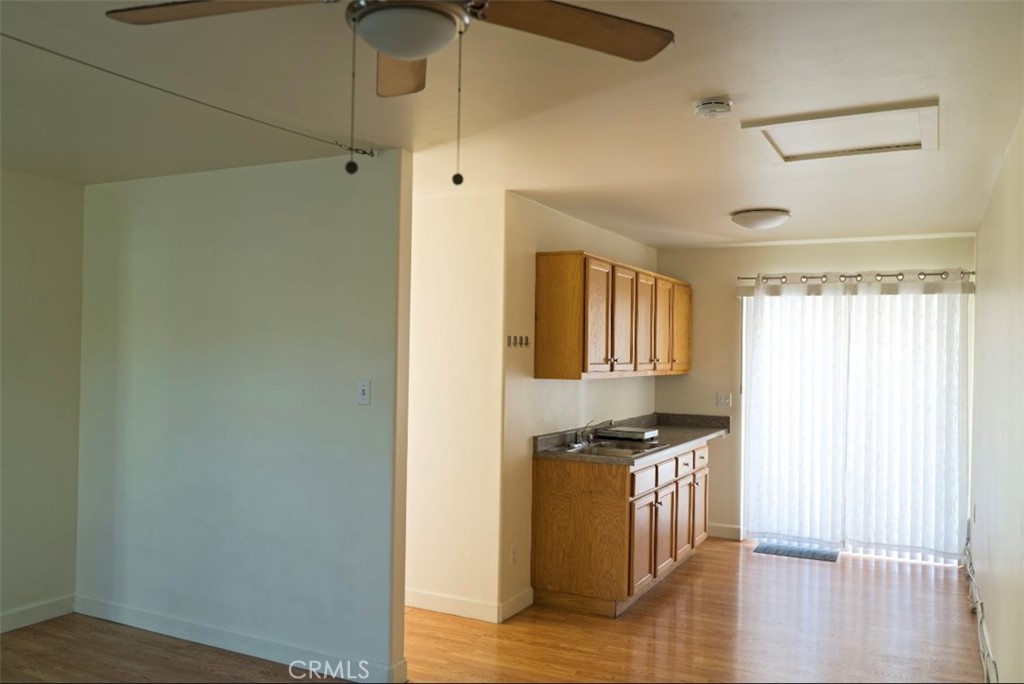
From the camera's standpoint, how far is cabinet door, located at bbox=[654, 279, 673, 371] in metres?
6.07

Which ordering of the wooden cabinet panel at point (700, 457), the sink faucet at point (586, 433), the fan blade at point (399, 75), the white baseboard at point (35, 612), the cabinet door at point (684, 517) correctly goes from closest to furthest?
the fan blade at point (399, 75) < the white baseboard at point (35, 612) < the sink faucet at point (586, 433) < the cabinet door at point (684, 517) < the wooden cabinet panel at point (700, 457)

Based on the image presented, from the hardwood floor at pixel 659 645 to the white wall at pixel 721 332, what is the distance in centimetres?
163

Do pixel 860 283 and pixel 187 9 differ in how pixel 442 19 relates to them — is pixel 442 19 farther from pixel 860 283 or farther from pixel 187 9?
pixel 860 283

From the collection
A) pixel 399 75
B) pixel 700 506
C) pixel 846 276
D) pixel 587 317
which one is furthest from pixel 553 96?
pixel 846 276

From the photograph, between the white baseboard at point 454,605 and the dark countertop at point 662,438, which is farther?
the dark countertop at point 662,438

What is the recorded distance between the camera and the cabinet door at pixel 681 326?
653cm

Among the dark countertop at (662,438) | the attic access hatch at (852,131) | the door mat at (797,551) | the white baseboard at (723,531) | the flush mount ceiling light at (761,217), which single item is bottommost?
the door mat at (797,551)

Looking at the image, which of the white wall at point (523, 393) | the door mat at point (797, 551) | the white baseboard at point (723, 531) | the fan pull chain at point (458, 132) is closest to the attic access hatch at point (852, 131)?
the fan pull chain at point (458, 132)

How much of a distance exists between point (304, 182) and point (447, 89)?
53.5 inches

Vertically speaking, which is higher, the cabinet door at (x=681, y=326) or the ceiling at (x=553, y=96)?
the ceiling at (x=553, y=96)

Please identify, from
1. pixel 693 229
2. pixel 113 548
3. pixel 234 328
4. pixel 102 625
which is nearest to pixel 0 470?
pixel 113 548

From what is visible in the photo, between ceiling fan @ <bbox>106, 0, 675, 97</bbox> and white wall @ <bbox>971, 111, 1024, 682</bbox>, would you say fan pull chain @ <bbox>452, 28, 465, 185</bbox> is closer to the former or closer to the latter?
ceiling fan @ <bbox>106, 0, 675, 97</bbox>

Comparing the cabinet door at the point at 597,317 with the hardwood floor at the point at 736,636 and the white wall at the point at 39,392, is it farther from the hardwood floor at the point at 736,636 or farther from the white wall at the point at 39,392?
the white wall at the point at 39,392
